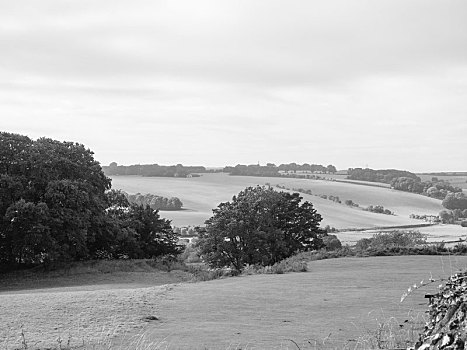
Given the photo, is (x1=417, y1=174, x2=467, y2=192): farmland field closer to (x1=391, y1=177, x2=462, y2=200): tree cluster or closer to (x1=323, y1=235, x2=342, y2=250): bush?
(x1=391, y1=177, x2=462, y2=200): tree cluster

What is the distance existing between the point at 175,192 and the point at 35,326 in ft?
255

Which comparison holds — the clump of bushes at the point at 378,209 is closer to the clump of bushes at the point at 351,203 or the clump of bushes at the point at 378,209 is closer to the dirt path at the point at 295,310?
the clump of bushes at the point at 351,203

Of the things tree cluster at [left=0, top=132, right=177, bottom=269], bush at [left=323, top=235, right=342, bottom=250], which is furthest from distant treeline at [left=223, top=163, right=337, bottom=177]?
tree cluster at [left=0, top=132, right=177, bottom=269]

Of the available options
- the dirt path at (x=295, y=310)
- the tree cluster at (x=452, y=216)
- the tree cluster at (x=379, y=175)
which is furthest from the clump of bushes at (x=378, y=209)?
the dirt path at (x=295, y=310)

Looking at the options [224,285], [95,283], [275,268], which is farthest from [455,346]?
[95,283]

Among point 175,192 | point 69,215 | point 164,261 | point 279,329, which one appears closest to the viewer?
point 279,329

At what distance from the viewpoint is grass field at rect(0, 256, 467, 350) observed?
369 inches

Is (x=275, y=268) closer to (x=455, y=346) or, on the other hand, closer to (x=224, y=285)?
(x=224, y=285)

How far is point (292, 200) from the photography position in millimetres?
45062

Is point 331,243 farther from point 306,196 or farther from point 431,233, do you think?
point 306,196

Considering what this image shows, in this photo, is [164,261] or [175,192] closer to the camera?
[164,261]

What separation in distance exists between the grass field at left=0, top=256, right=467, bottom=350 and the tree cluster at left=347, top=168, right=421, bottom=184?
7576cm

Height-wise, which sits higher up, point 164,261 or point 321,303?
point 321,303

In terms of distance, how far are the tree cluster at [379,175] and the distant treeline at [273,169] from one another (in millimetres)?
8764
